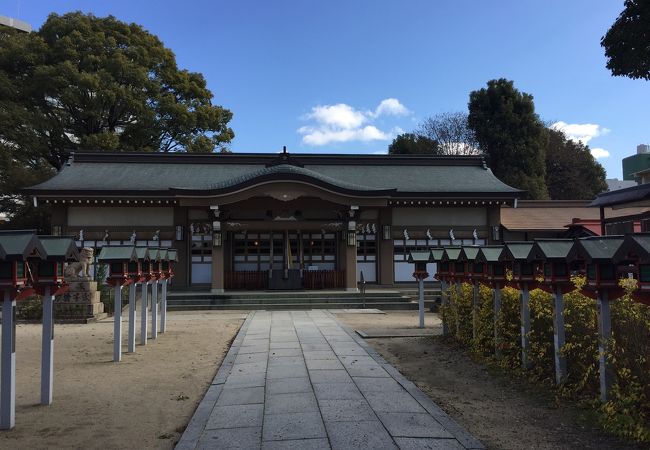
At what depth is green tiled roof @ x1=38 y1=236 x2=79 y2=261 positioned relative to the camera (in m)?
5.33

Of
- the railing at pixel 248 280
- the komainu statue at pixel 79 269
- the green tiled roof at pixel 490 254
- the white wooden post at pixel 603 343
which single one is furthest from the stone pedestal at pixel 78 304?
the white wooden post at pixel 603 343

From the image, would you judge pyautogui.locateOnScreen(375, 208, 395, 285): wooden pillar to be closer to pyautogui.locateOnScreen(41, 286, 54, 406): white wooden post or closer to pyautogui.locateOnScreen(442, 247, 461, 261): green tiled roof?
pyautogui.locateOnScreen(442, 247, 461, 261): green tiled roof

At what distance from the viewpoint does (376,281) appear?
2102cm

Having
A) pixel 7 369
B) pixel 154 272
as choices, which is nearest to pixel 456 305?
pixel 154 272

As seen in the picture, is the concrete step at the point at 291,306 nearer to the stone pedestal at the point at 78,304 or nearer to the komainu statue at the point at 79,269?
the stone pedestal at the point at 78,304

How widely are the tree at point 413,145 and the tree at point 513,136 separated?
18.7ft

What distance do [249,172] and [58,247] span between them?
707 inches

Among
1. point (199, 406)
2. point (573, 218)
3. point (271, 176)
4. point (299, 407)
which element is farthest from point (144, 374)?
point (573, 218)

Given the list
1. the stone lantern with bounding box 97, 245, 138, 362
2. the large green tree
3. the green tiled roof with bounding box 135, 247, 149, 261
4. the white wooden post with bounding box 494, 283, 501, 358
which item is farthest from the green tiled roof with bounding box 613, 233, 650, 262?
the large green tree

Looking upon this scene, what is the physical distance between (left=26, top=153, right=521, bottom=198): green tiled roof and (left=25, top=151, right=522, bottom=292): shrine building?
10cm

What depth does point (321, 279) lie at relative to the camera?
19.7 metres

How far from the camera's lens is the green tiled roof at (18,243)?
455 centimetres

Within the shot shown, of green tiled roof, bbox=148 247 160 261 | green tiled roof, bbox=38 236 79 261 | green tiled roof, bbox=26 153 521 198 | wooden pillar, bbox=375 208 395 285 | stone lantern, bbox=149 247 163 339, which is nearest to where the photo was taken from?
green tiled roof, bbox=38 236 79 261

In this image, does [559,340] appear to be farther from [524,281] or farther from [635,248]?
[635,248]
